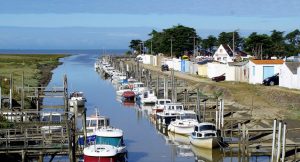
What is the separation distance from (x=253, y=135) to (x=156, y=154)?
780cm

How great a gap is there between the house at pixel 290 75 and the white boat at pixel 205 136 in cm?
2156

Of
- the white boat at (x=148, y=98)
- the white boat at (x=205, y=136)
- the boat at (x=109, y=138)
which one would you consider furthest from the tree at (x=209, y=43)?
the boat at (x=109, y=138)

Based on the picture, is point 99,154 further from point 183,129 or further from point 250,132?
point 183,129

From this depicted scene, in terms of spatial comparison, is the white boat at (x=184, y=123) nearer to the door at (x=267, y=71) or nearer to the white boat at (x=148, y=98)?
the white boat at (x=148, y=98)

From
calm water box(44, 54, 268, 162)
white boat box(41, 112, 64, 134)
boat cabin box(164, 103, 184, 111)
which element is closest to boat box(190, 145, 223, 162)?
calm water box(44, 54, 268, 162)

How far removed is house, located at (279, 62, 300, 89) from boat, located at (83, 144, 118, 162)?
32568 mm

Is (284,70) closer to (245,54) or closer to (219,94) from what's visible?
(219,94)

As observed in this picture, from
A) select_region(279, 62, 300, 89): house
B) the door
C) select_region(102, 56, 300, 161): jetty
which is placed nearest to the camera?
select_region(102, 56, 300, 161): jetty

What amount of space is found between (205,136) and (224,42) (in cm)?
13157

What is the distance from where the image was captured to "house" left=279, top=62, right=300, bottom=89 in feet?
206

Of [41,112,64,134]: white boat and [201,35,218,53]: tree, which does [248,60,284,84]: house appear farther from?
[201,35,218,53]: tree

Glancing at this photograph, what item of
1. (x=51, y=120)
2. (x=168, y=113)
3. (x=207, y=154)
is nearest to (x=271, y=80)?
(x=168, y=113)

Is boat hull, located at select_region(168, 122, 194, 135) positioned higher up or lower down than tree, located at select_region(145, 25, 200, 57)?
lower down

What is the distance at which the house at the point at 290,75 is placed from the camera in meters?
62.7
